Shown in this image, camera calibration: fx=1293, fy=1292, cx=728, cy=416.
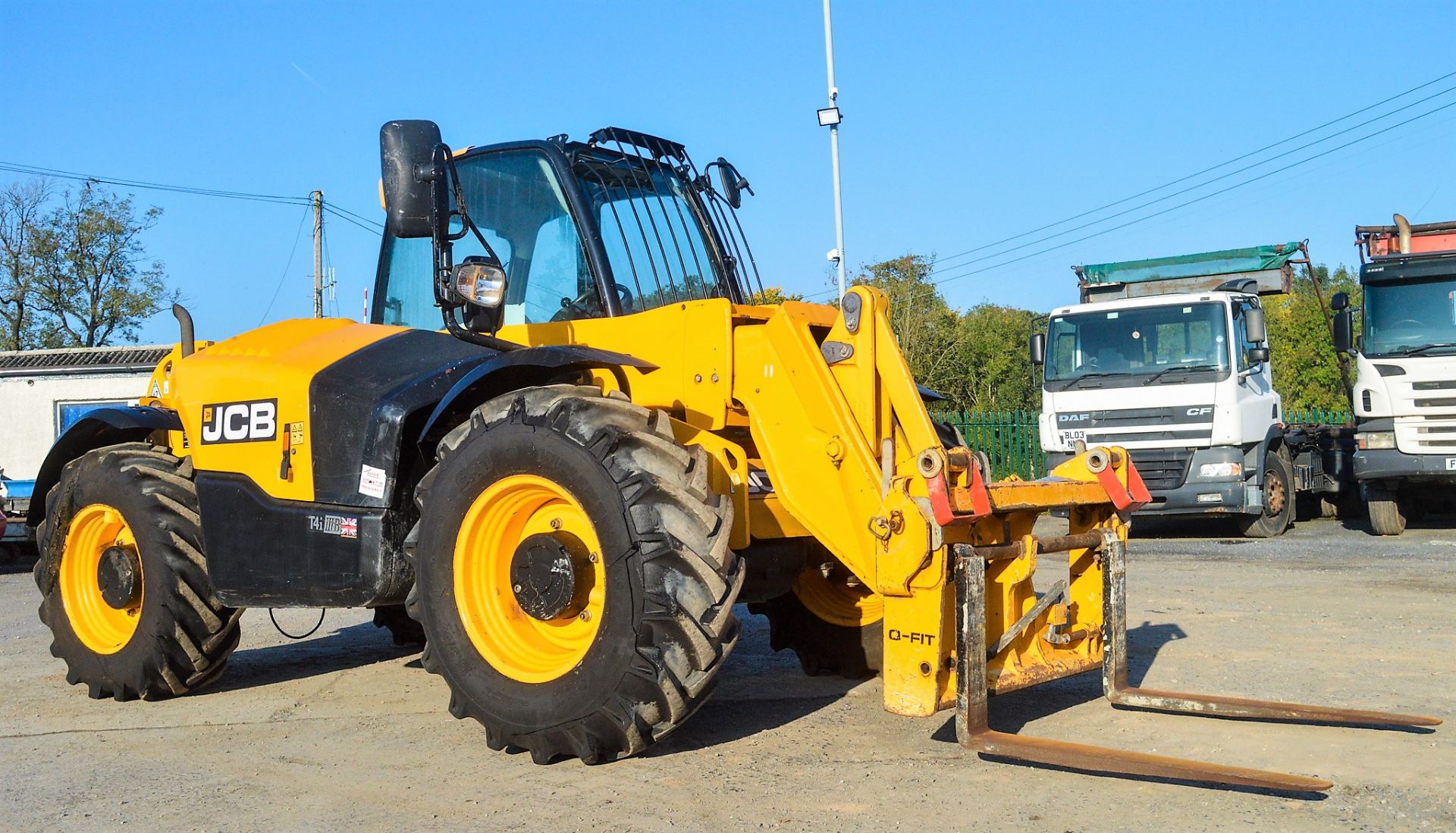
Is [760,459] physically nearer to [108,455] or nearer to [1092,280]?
[108,455]

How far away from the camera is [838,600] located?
6789 mm

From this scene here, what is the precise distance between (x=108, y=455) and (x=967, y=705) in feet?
16.3

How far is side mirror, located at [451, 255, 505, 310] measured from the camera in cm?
565

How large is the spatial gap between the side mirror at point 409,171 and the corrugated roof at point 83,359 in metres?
18.8

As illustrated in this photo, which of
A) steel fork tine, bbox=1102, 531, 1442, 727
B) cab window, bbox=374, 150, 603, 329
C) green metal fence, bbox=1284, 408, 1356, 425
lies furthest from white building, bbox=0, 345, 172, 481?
green metal fence, bbox=1284, 408, 1356, 425

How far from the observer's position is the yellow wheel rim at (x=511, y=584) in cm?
520

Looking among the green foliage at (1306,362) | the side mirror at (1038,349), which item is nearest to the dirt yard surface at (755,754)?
the side mirror at (1038,349)

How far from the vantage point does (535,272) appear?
6266mm

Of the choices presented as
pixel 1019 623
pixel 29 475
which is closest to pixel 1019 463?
pixel 29 475

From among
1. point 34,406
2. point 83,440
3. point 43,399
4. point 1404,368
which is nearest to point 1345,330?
point 1404,368

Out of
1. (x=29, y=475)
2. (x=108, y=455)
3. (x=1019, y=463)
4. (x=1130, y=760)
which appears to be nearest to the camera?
(x=1130, y=760)

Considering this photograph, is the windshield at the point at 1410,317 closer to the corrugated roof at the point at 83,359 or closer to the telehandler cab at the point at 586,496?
the telehandler cab at the point at 586,496

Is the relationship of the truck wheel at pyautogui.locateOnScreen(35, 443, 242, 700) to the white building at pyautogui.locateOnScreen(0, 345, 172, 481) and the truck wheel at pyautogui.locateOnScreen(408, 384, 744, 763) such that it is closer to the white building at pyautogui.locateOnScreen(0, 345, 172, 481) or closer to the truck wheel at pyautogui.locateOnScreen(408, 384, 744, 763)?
the truck wheel at pyautogui.locateOnScreen(408, 384, 744, 763)

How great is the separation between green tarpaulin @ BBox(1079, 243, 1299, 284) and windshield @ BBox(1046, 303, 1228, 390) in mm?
2262
